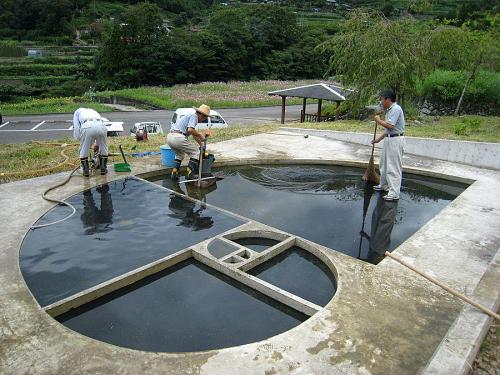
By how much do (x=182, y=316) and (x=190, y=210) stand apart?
7.91 ft

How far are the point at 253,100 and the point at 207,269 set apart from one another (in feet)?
95.2

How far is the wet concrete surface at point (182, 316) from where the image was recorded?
124 inches

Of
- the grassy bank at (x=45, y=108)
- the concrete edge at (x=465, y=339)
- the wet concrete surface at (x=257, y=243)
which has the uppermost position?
the concrete edge at (x=465, y=339)

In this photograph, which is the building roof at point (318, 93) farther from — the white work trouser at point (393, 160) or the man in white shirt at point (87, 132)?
the man in white shirt at point (87, 132)

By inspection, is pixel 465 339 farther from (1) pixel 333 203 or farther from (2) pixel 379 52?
(2) pixel 379 52

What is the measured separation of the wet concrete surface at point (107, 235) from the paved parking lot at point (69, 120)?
13026mm

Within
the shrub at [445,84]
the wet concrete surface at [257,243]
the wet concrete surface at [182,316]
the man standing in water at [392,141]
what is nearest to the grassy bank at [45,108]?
the shrub at [445,84]

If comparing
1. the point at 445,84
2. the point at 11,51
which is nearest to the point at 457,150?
the point at 445,84

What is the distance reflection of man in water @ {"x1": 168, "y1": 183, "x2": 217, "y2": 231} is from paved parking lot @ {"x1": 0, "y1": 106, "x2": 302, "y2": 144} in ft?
43.3

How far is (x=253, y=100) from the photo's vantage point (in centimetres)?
3216

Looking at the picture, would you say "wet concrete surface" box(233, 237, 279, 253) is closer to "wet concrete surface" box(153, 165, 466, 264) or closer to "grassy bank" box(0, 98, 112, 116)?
"wet concrete surface" box(153, 165, 466, 264)

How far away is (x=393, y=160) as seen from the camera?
5984mm

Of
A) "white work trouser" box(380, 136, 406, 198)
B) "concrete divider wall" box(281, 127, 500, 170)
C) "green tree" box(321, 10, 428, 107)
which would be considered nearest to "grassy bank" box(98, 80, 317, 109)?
"green tree" box(321, 10, 428, 107)

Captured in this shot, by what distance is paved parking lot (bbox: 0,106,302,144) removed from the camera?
1827 cm
